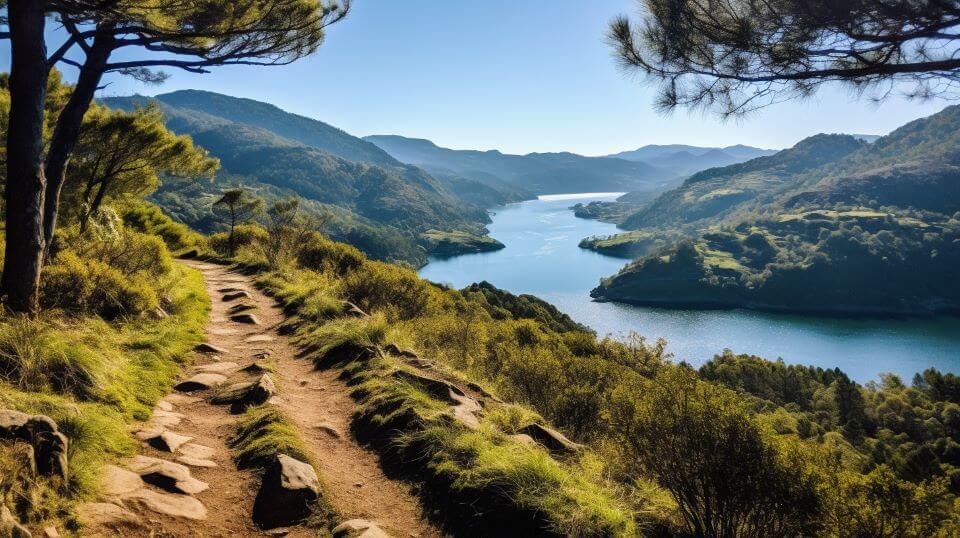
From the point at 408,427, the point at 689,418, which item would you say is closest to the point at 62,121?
the point at 408,427

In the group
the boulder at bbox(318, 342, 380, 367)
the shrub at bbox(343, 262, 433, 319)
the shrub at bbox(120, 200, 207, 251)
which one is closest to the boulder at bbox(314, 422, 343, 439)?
the boulder at bbox(318, 342, 380, 367)

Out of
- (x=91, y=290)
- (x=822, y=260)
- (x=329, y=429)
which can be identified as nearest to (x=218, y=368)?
(x=91, y=290)

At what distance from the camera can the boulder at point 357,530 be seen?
3094 mm

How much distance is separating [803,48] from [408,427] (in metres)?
7.82

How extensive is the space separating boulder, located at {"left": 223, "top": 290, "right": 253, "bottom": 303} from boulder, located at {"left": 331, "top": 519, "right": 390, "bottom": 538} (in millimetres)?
8938

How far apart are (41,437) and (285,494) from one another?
150 cm

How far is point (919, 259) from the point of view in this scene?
11650 centimetres

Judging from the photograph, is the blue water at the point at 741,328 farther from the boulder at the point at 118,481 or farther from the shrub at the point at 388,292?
the boulder at the point at 118,481

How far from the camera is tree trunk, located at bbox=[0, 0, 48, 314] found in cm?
538

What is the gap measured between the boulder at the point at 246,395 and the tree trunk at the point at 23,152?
2.45 m

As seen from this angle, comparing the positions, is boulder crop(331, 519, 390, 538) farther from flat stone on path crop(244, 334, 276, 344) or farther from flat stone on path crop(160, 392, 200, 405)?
flat stone on path crop(244, 334, 276, 344)

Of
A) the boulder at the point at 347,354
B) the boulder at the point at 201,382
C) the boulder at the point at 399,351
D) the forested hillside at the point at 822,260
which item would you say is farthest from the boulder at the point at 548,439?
the forested hillside at the point at 822,260

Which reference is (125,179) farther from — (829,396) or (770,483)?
(829,396)

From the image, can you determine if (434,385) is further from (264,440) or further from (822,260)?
(822,260)
